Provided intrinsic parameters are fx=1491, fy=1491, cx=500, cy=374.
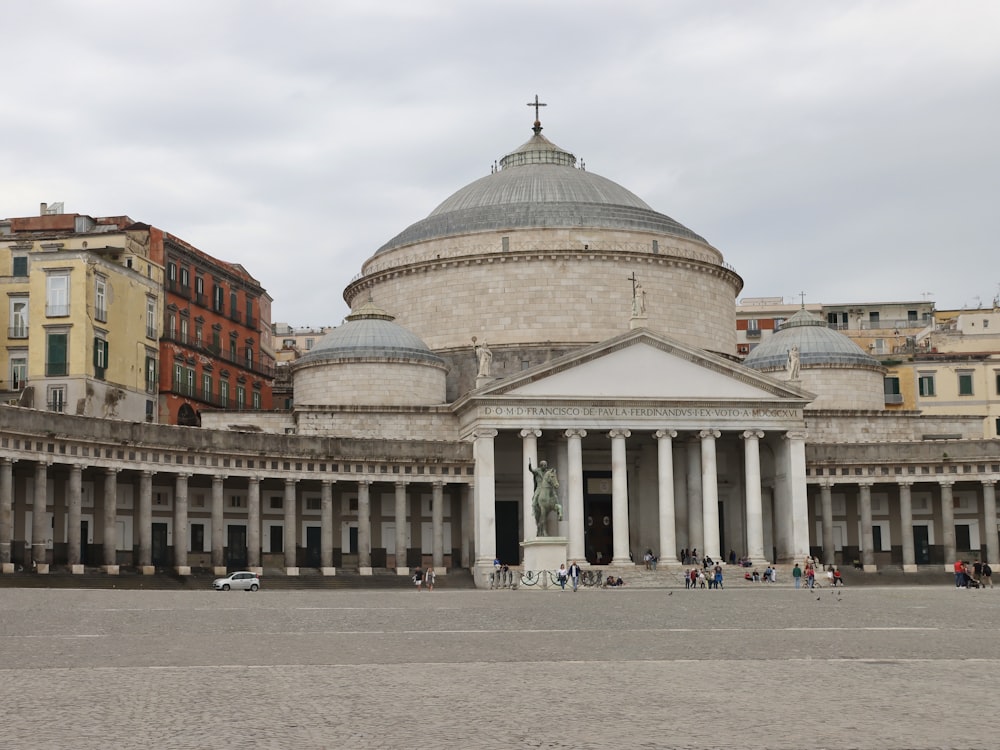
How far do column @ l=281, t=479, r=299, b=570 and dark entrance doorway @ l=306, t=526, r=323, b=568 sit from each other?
10.8 ft

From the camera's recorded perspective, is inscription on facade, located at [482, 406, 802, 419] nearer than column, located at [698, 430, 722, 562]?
Yes

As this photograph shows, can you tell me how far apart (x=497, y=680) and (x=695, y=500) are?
56576 mm

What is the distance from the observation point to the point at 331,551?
73.3 meters

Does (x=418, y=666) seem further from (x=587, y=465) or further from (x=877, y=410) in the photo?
(x=877, y=410)

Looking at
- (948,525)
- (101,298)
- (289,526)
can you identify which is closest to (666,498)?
(948,525)

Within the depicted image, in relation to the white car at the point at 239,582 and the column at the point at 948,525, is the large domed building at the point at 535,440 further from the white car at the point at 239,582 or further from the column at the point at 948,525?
the white car at the point at 239,582

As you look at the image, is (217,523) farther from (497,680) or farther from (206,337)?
(497,680)

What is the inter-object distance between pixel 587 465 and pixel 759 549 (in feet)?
34.5

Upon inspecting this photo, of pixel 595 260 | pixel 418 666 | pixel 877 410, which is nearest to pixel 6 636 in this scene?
pixel 418 666

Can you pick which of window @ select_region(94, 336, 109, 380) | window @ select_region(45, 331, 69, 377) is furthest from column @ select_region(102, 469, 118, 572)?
window @ select_region(94, 336, 109, 380)

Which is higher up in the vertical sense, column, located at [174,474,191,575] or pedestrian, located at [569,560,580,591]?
column, located at [174,474,191,575]

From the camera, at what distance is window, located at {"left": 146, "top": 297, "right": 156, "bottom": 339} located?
263 ft

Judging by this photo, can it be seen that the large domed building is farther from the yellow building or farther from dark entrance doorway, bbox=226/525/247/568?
the yellow building

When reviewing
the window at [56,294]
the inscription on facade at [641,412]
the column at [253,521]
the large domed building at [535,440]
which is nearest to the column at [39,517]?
the large domed building at [535,440]
